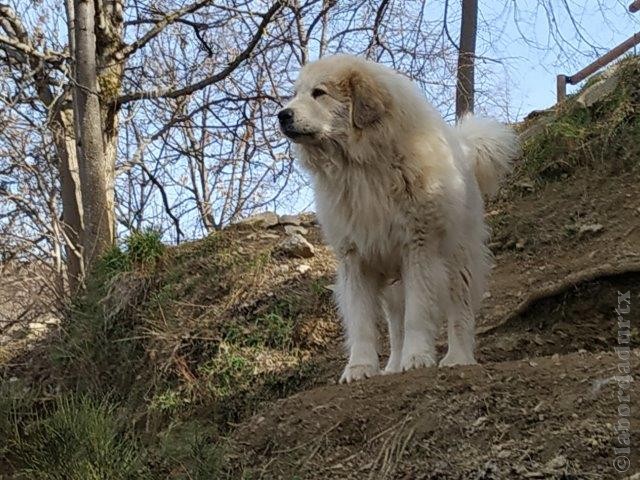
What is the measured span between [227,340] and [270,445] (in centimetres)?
244

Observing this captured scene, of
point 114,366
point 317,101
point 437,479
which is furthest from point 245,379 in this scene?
point 437,479

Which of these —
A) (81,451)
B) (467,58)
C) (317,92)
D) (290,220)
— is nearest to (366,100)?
(317,92)

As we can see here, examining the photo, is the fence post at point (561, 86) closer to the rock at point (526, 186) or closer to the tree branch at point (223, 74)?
the rock at point (526, 186)

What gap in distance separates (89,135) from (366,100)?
390 centimetres

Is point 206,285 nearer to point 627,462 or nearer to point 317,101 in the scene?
point 317,101

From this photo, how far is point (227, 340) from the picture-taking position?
617 centimetres

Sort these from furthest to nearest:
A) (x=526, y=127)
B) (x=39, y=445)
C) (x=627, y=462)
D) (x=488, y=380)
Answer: (x=526, y=127) < (x=39, y=445) < (x=488, y=380) < (x=627, y=462)

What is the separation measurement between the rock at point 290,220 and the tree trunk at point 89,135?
1.69 meters

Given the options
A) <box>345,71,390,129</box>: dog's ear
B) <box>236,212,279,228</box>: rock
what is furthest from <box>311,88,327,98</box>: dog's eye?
<box>236,212,279,228</box>: rock

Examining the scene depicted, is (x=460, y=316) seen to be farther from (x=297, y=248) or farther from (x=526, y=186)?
(x=526, y=186)

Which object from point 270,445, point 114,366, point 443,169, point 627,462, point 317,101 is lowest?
point 627,462

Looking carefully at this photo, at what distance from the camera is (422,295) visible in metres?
4.48

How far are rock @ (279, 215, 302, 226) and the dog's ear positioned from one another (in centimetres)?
344

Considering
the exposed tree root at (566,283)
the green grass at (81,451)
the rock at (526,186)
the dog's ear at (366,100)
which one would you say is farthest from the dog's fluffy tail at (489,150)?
the green grass at (81,451)
